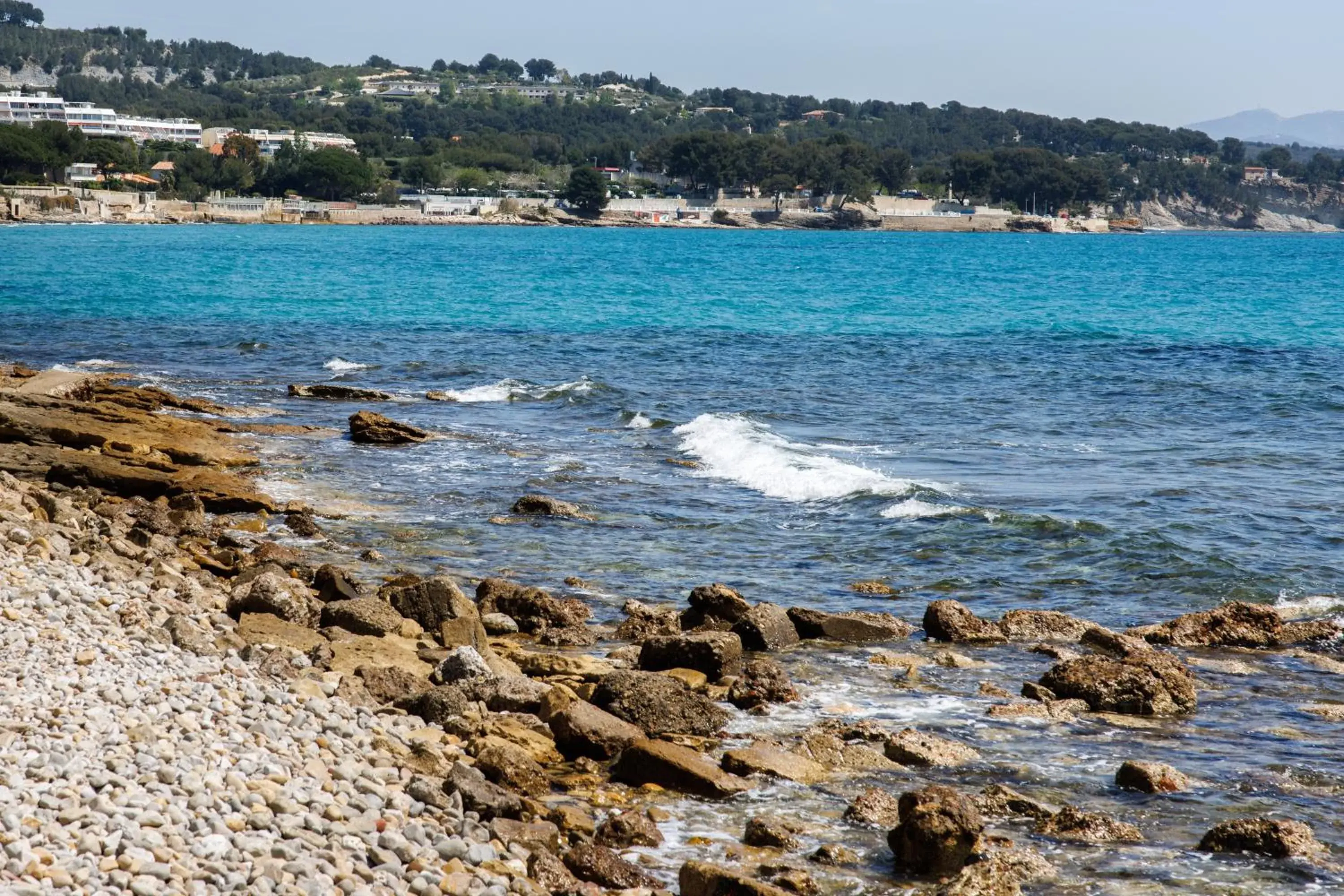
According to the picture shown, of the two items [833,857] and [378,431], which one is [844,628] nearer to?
[833,857]

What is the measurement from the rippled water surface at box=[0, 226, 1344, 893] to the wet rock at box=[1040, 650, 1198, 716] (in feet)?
0.76

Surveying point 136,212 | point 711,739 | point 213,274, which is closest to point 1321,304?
point 213,274

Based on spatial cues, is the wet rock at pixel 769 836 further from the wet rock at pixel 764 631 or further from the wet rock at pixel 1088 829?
the wet rock at pixel 764 631

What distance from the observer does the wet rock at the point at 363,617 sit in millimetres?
12359

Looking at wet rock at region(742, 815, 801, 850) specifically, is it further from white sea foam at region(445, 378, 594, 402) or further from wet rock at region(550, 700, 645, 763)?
white sea foam at region(445, 378, 594, 402)

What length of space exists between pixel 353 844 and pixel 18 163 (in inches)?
7067

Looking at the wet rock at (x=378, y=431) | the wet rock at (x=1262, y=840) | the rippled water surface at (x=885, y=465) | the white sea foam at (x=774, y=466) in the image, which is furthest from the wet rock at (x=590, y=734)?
the wet rock at (x=378, y=431)

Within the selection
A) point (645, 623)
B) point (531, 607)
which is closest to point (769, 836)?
point (645, 623)

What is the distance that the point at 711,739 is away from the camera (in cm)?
1048

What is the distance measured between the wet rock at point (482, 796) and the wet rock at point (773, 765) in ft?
5.47

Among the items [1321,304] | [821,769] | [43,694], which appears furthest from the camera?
[1321,304]

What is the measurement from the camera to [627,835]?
8641 mm

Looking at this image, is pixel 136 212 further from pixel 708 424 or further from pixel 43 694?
pixel 43 694

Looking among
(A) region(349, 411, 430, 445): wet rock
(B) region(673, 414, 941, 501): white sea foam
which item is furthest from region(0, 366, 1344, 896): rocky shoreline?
(A) region(349, 411, 430, 445): wet rock
